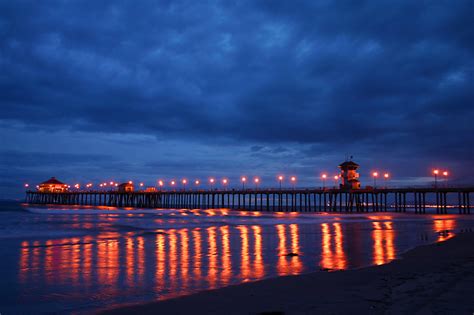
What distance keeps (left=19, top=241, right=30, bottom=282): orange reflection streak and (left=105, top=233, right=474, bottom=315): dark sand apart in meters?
4.83

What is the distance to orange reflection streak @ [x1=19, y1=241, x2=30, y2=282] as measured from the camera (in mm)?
9673

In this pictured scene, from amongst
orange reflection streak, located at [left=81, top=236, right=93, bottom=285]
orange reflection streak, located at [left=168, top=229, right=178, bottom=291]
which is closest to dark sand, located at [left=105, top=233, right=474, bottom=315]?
orange reflection streak, located at [left=168, top=229, right=178, bottom=291]

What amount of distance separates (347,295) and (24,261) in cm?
1047

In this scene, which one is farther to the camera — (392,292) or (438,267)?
(438,267)

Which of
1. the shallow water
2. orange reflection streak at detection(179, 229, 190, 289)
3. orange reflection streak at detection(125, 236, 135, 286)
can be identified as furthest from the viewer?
orange reflection streak at detection(125, 236, 135, 286)

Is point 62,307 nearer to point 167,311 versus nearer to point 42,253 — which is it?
point 167,311

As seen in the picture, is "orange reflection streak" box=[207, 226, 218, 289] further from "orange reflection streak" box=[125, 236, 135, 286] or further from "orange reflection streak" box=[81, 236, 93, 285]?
"orange reflection streak" box=[81, 236, 93, 285]

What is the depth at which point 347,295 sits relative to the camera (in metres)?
6.67

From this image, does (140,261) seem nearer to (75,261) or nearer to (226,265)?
(75,261)

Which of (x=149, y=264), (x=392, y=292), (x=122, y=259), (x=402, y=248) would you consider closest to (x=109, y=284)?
(x=149, y=264)

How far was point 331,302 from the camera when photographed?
20.3 feet

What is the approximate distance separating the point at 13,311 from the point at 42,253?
836 cm

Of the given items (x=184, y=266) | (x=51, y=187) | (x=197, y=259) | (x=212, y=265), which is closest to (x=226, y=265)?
(x=212, y=265)

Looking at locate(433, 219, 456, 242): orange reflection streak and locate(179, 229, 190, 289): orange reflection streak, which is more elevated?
locate(179, 229, 190, 289): orange reflection streak
